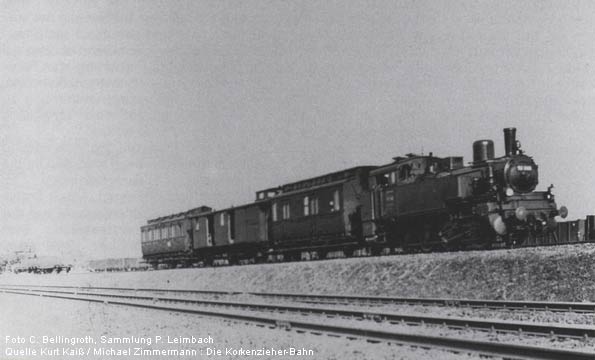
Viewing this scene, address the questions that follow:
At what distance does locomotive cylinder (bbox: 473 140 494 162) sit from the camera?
18.7 metres

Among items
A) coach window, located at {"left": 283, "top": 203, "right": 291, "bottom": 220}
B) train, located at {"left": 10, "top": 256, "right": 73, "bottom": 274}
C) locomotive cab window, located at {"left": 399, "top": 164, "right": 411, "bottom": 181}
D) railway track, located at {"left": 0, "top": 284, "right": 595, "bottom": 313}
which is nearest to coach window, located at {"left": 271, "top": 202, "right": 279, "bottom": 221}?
coach window, located at {"left": 283, "top": 203, "right": 291, "bottom": 220}

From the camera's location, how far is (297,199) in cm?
2709

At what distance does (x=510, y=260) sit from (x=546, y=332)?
676 centimetres

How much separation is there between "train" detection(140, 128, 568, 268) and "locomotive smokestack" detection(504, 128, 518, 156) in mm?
29

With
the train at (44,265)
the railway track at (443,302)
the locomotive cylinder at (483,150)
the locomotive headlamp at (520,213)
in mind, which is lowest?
the train at (44,265)

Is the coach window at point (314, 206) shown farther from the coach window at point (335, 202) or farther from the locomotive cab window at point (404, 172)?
the locomotive cab window at point (404, 172)

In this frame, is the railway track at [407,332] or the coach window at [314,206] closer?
Result: the railway track at [407,332]

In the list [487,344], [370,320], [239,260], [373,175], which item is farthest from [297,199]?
[487,344]

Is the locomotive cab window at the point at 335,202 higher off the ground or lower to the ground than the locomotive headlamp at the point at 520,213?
higher

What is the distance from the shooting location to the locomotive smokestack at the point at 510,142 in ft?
60.4

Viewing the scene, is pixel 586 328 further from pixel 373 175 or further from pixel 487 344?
pixel 373 175

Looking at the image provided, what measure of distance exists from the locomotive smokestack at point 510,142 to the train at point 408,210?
0.10ft

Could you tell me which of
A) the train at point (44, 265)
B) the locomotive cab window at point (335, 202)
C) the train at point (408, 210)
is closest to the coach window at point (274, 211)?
the train at point (408, 210)

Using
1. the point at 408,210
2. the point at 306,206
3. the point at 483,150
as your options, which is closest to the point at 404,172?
the point at 408,210
